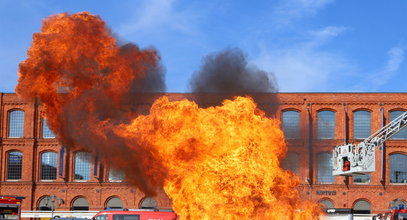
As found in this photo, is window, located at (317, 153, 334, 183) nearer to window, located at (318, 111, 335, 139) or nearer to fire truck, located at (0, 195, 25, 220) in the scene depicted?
window, located at (318, 111, 335, 139)

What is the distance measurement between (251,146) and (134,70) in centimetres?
548

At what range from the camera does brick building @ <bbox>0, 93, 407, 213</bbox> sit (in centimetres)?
4734

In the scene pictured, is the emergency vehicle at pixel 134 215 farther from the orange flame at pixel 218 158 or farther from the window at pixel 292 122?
the window at pixel 292 122

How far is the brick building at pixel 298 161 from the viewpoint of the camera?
1864 inches

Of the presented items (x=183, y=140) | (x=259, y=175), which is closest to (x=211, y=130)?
(x=183, y=140)

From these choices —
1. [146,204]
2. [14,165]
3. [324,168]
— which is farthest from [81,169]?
[324,168]

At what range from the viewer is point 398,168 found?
47875 millimetres

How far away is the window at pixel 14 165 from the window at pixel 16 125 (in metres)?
1.53

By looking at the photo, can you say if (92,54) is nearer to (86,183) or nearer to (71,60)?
(71,60)

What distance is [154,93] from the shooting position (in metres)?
23.5

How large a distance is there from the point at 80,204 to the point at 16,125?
875 centimetres

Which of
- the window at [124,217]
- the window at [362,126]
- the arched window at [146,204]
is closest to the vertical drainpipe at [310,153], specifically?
the window at [362,126]

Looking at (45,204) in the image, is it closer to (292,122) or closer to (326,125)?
(292,122)

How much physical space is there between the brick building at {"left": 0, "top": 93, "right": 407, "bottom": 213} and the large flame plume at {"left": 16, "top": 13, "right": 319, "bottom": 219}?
2535cm
